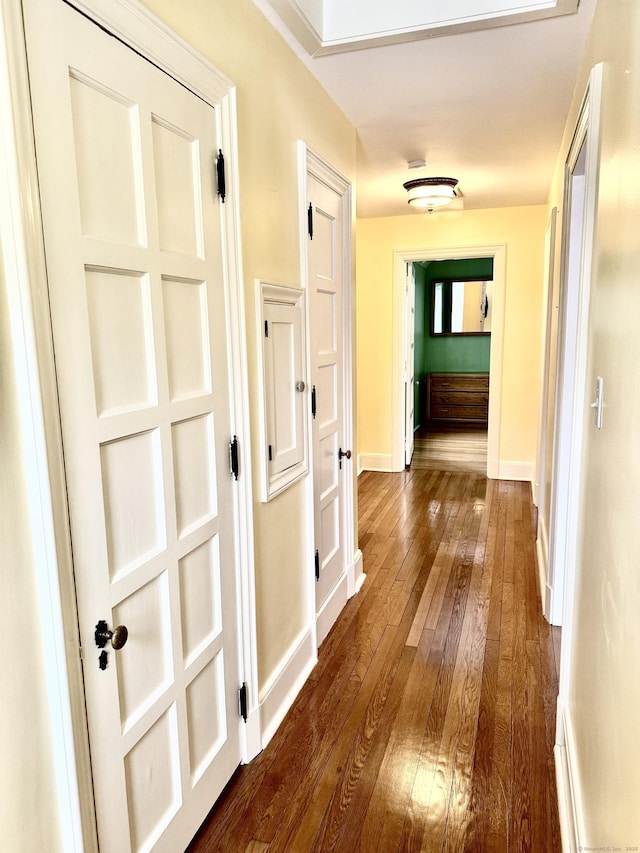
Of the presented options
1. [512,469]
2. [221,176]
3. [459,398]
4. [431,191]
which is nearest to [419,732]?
[221,176]

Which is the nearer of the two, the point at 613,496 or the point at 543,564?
the point at 613,496

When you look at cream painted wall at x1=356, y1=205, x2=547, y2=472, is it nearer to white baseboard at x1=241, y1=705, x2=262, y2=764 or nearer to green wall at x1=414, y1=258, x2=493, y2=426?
green wall at x1=414, y1=258, x2=493, y2=426

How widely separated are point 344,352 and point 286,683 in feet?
5.17

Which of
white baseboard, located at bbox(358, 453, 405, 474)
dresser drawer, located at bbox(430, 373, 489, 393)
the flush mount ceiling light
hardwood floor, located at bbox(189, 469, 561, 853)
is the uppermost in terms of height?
the flush mount ceiling light

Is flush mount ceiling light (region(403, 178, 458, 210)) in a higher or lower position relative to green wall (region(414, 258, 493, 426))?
higher

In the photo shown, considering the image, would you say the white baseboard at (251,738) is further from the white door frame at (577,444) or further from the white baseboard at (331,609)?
the white door frame at (577,444)

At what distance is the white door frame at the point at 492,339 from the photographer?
17.3ft

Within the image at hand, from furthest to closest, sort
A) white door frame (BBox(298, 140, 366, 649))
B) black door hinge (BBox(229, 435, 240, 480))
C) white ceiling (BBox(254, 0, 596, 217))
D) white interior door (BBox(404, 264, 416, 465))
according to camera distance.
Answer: white interior door (BBox(404, 264, 416, 465)), white door frame (BBox(298, 140, 366, 649)), white ceiling (BBox(254, 0, 596, 217)), black door hinge (BBox(229, 435, 240, 480))

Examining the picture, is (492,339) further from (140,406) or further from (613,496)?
(140,406)

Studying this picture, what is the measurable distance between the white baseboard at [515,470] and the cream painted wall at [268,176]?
3620 mm

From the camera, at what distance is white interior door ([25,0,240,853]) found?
1.11m

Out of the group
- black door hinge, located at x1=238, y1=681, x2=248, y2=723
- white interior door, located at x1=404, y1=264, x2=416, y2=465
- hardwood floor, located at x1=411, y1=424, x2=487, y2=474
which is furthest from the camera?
hardwood floor, located at x1=411, y1=424, x2=487, y2=474

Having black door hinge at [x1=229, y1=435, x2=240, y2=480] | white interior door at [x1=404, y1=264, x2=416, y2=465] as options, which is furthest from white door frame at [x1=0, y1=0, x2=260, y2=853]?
Result: white interior door at [x1=404, y1=264, x2=416, y2=465]

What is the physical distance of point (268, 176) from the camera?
1.96 meters
